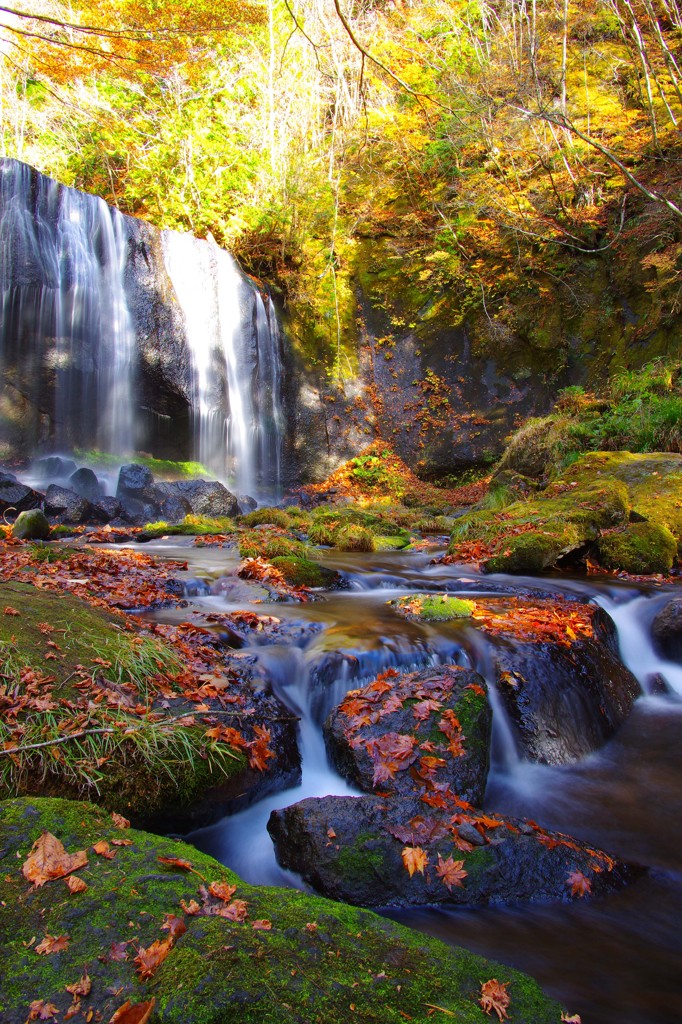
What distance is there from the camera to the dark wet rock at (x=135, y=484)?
464 inches

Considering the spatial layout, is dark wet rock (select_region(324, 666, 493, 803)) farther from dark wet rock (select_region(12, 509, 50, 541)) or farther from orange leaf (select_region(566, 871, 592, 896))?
dark wet rock (select_region(12, 509, 50, 541))

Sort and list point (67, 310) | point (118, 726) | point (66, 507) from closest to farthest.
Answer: point (118, 726) → point (66, 507) → point (67, 310)

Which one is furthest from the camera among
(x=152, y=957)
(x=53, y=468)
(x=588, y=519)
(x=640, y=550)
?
(x=53, y=468)

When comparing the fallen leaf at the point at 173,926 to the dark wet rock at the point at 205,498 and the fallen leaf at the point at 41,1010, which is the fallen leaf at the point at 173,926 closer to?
the fallen leaf at the point at 41,1010

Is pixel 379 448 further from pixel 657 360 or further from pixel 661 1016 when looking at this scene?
pixel 661 1016

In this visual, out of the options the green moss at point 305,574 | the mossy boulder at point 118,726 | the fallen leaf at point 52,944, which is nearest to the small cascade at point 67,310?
the green moss at point 305,574

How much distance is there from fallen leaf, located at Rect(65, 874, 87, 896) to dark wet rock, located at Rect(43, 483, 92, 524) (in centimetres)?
943

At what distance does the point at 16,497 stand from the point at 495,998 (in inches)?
421

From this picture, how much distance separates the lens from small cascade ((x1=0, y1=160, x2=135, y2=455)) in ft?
42.2

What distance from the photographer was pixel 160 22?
16391 millimetres

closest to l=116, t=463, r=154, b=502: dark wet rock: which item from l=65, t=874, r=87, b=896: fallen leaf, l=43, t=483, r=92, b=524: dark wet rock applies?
l=43, t=483, r=92, b=524: dark wet rock

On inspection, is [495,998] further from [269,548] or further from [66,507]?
[66,507]

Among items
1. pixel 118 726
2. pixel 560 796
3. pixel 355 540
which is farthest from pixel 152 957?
pixel 355 540

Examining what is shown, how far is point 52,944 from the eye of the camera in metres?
1.56
